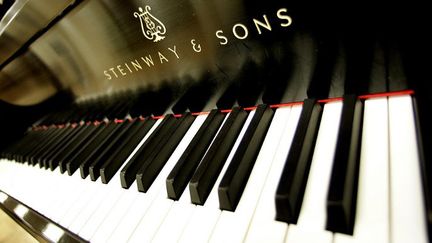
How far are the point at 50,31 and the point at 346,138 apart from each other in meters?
1.39

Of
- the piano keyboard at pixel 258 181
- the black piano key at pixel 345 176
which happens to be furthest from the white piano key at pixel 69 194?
the black piano key at pixel 345 176

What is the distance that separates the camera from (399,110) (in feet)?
2.27

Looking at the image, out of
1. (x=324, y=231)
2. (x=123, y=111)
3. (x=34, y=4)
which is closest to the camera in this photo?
(x=324, y=231)

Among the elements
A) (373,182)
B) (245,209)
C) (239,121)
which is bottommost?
(245,209)

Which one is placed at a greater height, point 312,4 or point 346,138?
point 312,4

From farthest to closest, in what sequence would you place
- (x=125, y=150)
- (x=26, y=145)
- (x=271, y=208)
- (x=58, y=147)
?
(x=26, y=145) → (x=58, y=147) → (x=125, y=150) → (x=271, y=208)

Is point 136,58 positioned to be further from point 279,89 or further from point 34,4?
point 279,89

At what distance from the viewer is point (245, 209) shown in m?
0.71

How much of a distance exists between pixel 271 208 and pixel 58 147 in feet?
4.72

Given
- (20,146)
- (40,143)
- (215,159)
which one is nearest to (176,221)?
(215,159)

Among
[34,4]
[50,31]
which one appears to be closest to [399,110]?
[34,4]

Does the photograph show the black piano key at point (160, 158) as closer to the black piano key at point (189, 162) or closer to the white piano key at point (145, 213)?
the white piano key at point (145, 213)

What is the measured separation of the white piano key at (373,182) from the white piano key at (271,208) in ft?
0.44

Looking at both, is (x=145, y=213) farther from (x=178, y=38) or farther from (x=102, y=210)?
(x=178, y=38)
